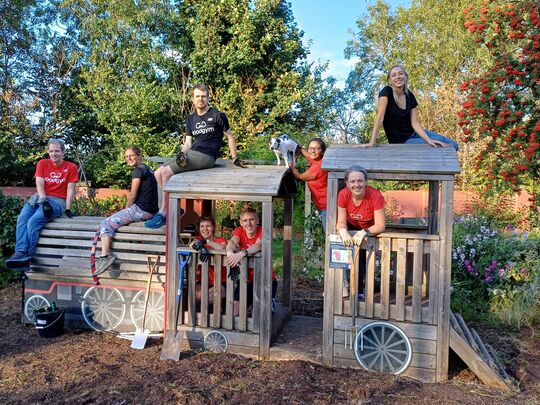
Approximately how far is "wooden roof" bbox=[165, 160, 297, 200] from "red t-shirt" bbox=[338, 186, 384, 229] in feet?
2.19

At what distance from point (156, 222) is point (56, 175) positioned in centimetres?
176

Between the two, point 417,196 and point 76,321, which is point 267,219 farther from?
point 417,196

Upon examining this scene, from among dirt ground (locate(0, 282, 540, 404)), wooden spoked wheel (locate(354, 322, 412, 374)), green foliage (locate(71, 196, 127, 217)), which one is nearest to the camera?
dirt ground (locate(0, 282, 540, 404))

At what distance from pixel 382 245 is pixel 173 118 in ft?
42.0

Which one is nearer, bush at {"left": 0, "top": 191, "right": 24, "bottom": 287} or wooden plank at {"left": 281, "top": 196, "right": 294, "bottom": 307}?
wooden plank at {"left": 281, "top": 196, "right": 294, "bottom": 307}

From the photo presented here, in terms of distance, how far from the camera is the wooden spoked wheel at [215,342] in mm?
4750

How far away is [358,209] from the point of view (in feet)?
14.5

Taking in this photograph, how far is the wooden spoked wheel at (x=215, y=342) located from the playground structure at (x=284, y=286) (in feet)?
0.15

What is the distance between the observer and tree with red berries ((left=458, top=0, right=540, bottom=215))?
753 centimetres

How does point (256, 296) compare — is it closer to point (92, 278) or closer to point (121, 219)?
point (121, 219)

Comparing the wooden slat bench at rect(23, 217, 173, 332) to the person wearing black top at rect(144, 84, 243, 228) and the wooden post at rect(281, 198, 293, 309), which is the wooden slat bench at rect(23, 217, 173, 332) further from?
the wooden post at rect(281, 198, 293, 309)

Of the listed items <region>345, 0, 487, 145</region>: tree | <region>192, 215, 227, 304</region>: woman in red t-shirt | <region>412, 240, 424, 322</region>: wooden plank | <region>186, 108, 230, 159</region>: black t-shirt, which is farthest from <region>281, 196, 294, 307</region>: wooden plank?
<region>345, 0, 487, 145</region>: tree

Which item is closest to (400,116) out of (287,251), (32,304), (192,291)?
(287,251)

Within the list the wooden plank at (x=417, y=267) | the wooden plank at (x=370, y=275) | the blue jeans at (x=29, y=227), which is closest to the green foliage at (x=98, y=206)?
the blue jeans at (x=29, y=227)
